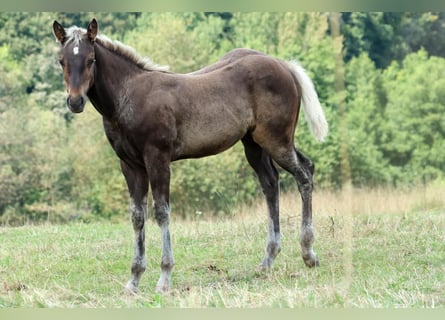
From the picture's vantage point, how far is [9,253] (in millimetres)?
8242

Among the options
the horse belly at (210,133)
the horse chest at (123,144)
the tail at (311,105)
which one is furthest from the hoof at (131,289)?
the tail at (311,105)

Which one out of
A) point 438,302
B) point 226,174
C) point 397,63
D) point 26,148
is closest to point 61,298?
point 438,302

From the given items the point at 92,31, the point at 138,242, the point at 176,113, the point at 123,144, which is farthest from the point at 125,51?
the point at 138,242

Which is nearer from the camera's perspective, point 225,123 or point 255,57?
point 225,123

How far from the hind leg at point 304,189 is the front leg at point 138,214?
1.37 metres

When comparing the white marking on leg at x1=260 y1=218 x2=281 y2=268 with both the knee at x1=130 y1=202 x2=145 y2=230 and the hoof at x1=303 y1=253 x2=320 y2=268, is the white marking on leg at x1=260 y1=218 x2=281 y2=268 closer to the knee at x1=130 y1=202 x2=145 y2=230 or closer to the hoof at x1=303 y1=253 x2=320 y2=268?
the hoof at x1=303 y1=253 x2=320 y2=268

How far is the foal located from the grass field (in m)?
0.43

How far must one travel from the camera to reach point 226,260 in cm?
726

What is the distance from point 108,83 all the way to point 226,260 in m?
2.32

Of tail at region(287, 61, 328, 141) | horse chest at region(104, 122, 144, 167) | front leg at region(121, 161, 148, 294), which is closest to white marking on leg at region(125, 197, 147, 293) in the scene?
front leg at region(121, 161, 148, 294)

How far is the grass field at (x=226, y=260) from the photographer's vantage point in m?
5.38

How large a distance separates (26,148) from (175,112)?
26.0 m

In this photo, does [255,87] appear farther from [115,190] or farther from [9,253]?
[115,190]

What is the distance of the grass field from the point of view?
5.38 m
